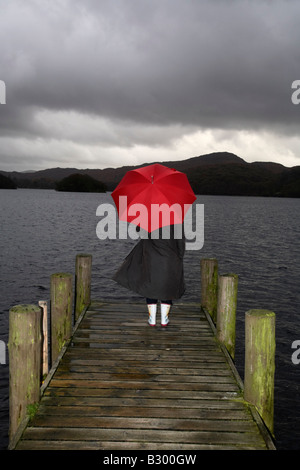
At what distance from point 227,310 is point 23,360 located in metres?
3.44

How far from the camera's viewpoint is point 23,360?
14.4 feet

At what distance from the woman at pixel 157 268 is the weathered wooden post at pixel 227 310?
0.74 metres

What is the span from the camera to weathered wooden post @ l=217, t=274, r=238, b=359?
20.7 feet

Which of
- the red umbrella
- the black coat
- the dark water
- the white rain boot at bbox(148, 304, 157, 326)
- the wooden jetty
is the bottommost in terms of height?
the dark water

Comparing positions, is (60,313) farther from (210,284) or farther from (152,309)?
(210,284)

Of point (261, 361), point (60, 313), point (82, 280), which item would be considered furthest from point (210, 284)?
point (261, 361)

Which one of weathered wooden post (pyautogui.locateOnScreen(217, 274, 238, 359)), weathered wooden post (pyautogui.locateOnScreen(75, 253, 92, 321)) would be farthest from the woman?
weathered wooden post (pyautogui.locateOnScreen(75, 253, 92, 321))

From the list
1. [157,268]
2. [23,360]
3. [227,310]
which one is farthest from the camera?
[227,310]

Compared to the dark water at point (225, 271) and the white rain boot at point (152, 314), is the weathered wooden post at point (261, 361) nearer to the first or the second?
the white rain boot at point (152, 314)

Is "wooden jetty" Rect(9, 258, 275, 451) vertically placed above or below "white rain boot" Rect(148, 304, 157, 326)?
below

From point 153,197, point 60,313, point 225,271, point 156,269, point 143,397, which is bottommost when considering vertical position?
point 225,271

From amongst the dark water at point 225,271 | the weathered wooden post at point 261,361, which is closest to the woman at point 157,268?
the weathered wooden post at point 261,361

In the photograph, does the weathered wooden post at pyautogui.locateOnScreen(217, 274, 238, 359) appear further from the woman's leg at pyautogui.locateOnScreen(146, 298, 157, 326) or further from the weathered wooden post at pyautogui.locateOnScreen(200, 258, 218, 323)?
the weathered wooden post at pyautogui.locateOnScreen(200, 258, 218, 323)

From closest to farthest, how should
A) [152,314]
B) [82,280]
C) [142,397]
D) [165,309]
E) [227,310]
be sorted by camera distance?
[142,397] → [227,310] → [165,309] → [152,314] → [82,280]
